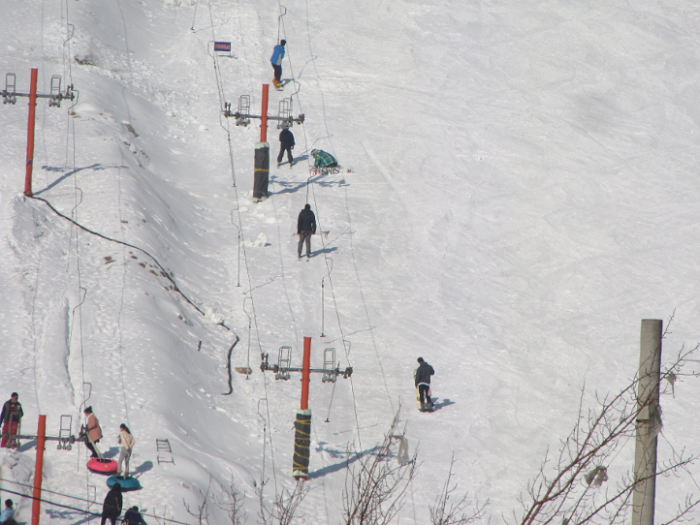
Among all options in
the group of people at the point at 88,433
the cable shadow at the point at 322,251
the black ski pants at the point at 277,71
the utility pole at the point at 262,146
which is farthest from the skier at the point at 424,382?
the black ski pants at the point at 277,71

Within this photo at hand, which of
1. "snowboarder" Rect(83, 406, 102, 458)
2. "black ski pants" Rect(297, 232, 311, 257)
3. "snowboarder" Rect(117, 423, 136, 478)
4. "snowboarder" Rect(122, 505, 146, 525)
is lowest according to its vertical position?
"snowboarder" Rect(122, 505, 146, 525)

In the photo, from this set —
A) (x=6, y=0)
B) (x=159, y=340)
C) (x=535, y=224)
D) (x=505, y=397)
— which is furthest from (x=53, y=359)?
(x=6, y=0)

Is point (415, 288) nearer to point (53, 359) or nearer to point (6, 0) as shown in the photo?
point (53, 359)

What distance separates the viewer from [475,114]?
30125 millimetres

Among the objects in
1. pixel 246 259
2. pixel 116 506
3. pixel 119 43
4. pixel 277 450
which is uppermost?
pixel 119 43

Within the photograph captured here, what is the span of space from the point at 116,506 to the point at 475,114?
21734 millimetres

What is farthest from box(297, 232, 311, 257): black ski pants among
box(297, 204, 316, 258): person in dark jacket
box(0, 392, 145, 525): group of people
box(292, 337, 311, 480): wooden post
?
box(0, 392, 145, 525): group of people

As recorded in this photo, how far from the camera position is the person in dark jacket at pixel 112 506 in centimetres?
1152

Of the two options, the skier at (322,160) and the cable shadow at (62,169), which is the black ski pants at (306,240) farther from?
the cable shadow at (62,169)

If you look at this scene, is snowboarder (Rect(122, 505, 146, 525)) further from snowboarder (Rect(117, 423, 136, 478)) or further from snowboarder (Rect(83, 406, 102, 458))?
snowboarder (Rect(83, 406, 102, 458))

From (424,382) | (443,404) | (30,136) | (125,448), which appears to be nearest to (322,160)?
(30,136)

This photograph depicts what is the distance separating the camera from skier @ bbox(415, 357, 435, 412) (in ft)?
55.8

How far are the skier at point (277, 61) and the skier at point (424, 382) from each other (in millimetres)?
15713

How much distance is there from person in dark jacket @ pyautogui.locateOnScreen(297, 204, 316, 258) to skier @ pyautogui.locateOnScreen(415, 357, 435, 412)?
18.6 ft
